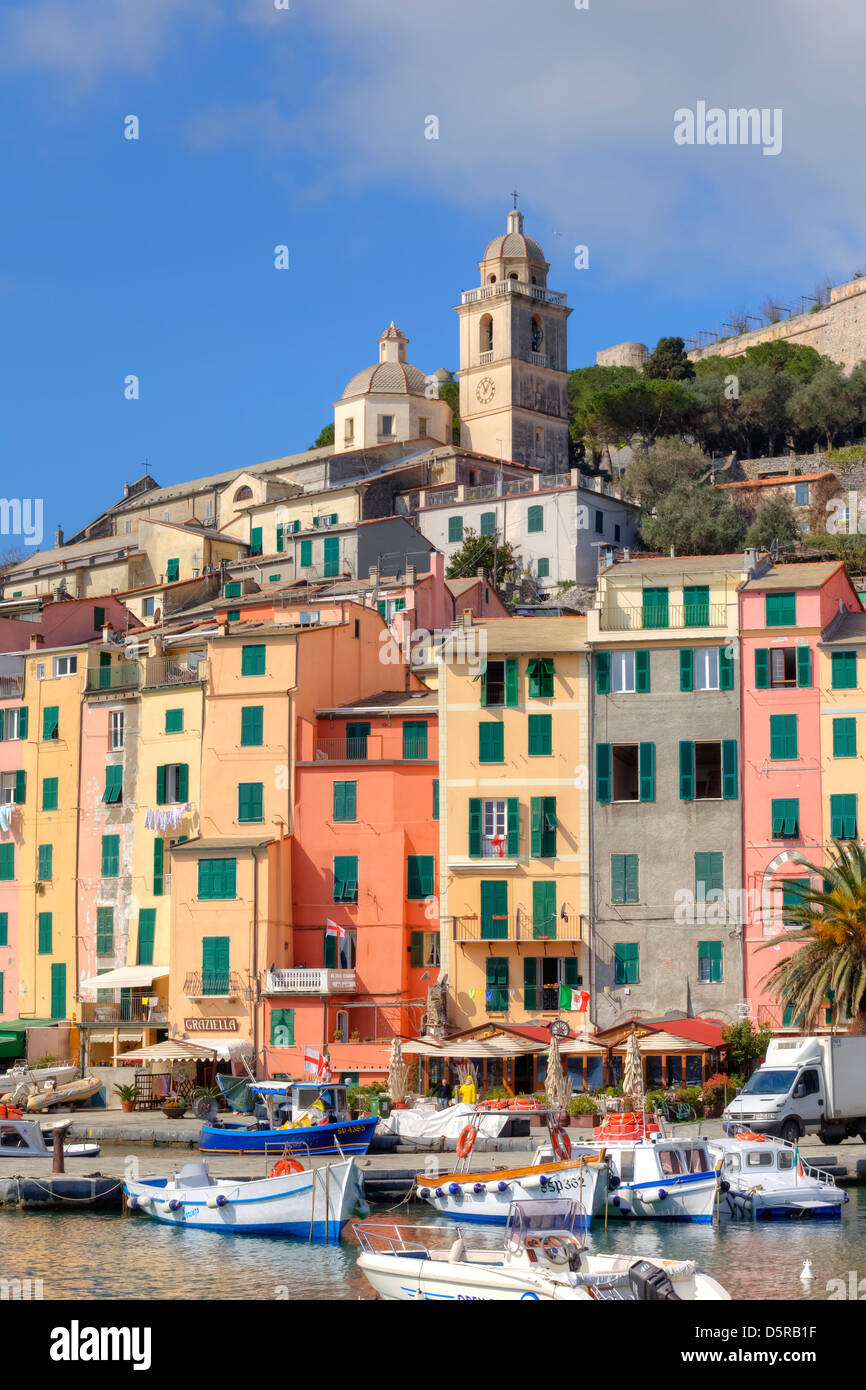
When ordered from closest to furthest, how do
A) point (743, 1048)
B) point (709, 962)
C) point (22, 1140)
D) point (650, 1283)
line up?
point (650, 1283) < point (22, 1140) < point (743, 1048) < point (709, 962)

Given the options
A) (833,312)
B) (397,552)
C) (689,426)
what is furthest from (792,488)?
(833,312)

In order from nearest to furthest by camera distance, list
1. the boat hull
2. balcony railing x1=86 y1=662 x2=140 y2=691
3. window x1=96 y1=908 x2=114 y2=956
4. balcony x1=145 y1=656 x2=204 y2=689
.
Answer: the boat hull, window x1=96 y1=908 x2=114 y2=956, balcony x1=145 y1=656 x2=204 y2=689, balcony railing x1=86 y1=662 x2=140 y2=691

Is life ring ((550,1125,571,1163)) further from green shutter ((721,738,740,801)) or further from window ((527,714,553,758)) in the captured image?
window ((527,714,553,758))

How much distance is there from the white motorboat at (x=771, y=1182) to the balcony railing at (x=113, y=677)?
1327 inches

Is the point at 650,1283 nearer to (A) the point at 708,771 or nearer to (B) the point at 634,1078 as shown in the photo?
(B) the point at 634,1078

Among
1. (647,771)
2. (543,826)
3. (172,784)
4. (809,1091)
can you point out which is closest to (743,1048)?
(809,1091)

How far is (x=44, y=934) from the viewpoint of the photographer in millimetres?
63406

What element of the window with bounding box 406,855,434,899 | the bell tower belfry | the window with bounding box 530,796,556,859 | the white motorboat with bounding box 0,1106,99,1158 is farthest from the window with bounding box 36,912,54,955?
the bell tower belfry

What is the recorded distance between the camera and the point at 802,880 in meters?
50.8

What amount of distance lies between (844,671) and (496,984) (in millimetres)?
13425

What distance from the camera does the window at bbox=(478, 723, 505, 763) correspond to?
179 feet

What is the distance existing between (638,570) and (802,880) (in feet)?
36.1

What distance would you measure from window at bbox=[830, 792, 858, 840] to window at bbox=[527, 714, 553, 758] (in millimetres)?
8385

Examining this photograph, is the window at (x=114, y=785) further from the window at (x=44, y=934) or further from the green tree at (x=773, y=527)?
the green tree at (x=773, y=527)
